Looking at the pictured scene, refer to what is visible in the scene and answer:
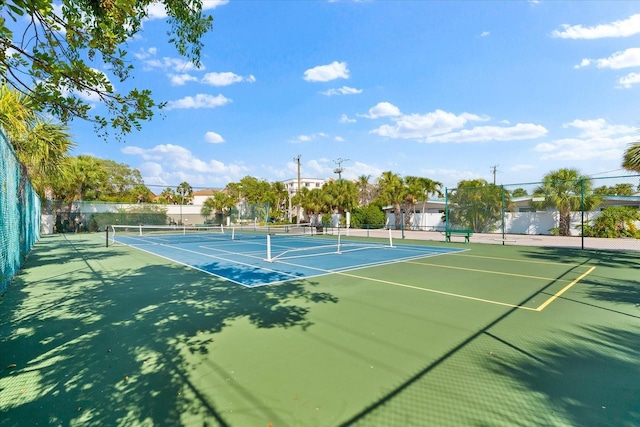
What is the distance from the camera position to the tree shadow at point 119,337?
9.95 feet

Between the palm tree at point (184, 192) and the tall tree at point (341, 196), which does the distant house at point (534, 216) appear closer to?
the tall tree at point (341, 196)

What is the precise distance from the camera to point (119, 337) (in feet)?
15.7

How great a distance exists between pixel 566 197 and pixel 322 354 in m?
30.4

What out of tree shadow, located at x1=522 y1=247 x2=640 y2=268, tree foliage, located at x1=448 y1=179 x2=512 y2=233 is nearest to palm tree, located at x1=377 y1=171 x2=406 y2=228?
tree foliage, located at x1=448 y1=179 x2=512 y2=233

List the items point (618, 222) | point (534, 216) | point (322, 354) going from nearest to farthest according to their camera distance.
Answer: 1. point (322, 354)
2. point (618, 222)
3. point (534, 216)

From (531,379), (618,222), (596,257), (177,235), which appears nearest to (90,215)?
(177,235)

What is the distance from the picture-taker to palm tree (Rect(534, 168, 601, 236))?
26.4 m

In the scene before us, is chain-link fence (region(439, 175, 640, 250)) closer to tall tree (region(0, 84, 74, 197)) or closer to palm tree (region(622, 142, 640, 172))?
palm tree (region(622, 142, 640, 172))

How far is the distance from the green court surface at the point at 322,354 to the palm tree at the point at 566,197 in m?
22.8

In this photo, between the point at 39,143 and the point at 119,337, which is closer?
the point at 119,337

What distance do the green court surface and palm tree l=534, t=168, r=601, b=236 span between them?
22804 millimetres

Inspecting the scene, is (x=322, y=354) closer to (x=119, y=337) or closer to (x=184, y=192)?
(x=119, y=337)

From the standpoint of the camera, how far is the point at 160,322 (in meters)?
5.45

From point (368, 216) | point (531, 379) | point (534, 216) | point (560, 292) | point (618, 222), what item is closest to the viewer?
point (531, 379)
